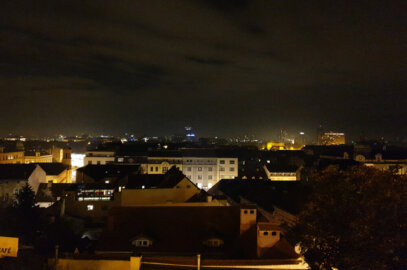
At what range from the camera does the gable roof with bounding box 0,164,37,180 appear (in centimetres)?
4850

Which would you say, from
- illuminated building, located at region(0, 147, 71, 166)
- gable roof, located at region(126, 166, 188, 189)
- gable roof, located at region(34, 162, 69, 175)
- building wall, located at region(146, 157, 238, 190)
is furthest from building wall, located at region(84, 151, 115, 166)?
gable roof, located at region(126, 166, 188, 189)

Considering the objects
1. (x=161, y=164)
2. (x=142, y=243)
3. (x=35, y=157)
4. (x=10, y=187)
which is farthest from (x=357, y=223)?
(x=35, y=157)

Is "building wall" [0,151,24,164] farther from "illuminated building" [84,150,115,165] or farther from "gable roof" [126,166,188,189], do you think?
"gable roof" [126,166,188,189]

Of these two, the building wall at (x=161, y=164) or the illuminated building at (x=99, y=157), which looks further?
the illuminated building at (x=99, y=157)

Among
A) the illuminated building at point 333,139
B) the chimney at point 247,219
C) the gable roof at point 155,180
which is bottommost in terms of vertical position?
the chimney at point 247,219

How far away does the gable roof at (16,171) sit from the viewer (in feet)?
159

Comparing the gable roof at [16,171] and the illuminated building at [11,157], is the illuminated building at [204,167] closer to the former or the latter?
the gable roof at [16,171]

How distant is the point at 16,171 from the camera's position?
4975 cm

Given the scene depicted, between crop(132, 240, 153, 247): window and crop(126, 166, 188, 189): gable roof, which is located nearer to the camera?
crop(132, 240, 153, 247): window

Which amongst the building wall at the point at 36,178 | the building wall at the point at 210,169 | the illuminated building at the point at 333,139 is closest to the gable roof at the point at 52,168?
the building wall at the point at 36,178

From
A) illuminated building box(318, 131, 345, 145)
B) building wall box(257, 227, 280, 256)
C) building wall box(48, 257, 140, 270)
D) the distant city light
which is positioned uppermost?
illuminated building box(318, 131, 345, 145)

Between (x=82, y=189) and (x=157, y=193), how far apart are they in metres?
10.7

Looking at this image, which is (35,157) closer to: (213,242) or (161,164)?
(161,164)

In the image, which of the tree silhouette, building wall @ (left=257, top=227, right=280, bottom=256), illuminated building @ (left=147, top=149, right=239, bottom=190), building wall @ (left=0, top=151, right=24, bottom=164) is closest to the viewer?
the tree silhouette
